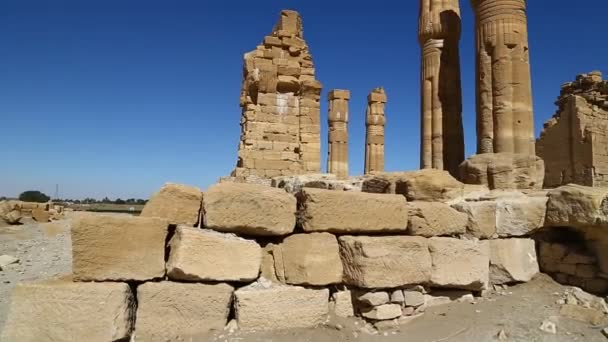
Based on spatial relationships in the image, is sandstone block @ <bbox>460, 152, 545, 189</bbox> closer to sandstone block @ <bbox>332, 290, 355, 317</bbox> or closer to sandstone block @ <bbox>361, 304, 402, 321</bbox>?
sandstone block @ <bbox>361, 304, 402, 321</bbox>

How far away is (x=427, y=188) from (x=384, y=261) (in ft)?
4.75

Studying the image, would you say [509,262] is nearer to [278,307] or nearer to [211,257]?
[278,307]

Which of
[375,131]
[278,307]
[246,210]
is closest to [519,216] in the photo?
[278,307]

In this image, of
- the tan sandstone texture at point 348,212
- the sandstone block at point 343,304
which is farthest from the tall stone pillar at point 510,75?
the sandstone block at point 343,304

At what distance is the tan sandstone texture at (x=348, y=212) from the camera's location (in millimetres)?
3877

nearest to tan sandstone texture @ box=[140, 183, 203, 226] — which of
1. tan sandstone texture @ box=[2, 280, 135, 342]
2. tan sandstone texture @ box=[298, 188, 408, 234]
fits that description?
tan sandstone texture @ box=[2, 280, 135, 342]

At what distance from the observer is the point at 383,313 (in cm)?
386

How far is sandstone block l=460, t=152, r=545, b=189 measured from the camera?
720cm

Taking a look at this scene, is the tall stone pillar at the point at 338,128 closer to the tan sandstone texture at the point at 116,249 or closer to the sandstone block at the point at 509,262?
the sandstone block at the point at 509,262

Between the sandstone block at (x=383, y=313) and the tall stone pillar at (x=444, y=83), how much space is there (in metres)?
8.79

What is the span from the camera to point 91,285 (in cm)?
317

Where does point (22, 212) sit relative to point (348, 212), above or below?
below

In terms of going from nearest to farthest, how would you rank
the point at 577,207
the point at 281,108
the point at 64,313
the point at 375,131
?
Answer: the point at 64,313 → the point at 577,207 → the point at 281,108 → the point at 375,131

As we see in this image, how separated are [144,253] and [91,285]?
0.44 metres
